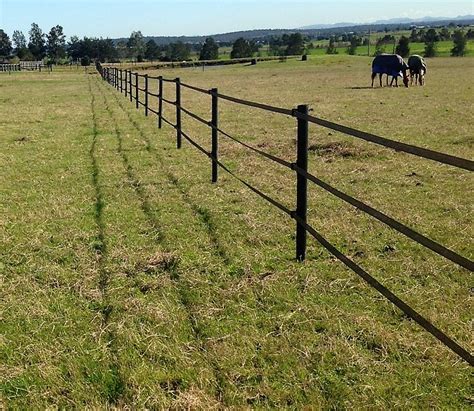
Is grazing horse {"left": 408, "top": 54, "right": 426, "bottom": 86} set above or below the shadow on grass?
above

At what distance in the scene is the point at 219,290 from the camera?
4398 millimetres

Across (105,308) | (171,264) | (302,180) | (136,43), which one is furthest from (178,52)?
(105,308)

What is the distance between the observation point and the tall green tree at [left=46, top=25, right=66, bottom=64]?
136 m

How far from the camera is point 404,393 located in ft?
10.1

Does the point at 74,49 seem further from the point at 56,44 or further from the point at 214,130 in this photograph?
the point at 214,130

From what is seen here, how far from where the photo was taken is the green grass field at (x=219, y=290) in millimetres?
3182

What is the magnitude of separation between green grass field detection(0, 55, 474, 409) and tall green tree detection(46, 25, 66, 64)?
13539 centimetres

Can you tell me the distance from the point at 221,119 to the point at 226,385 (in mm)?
12683

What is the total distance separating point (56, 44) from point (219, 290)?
157118 millimetres

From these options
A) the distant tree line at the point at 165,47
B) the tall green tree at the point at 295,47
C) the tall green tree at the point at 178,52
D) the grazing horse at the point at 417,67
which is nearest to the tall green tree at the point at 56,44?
the distant tree line at the point at 165,47

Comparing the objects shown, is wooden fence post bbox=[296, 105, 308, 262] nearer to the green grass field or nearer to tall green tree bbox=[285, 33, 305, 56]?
the green grass field

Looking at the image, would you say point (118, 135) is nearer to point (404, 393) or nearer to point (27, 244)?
point (27, 244)

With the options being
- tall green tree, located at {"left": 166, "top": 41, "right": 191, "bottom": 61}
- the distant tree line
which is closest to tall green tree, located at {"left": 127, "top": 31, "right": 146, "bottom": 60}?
the distant tree line

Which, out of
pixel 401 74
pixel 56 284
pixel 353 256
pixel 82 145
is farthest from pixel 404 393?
pixel 401 74
